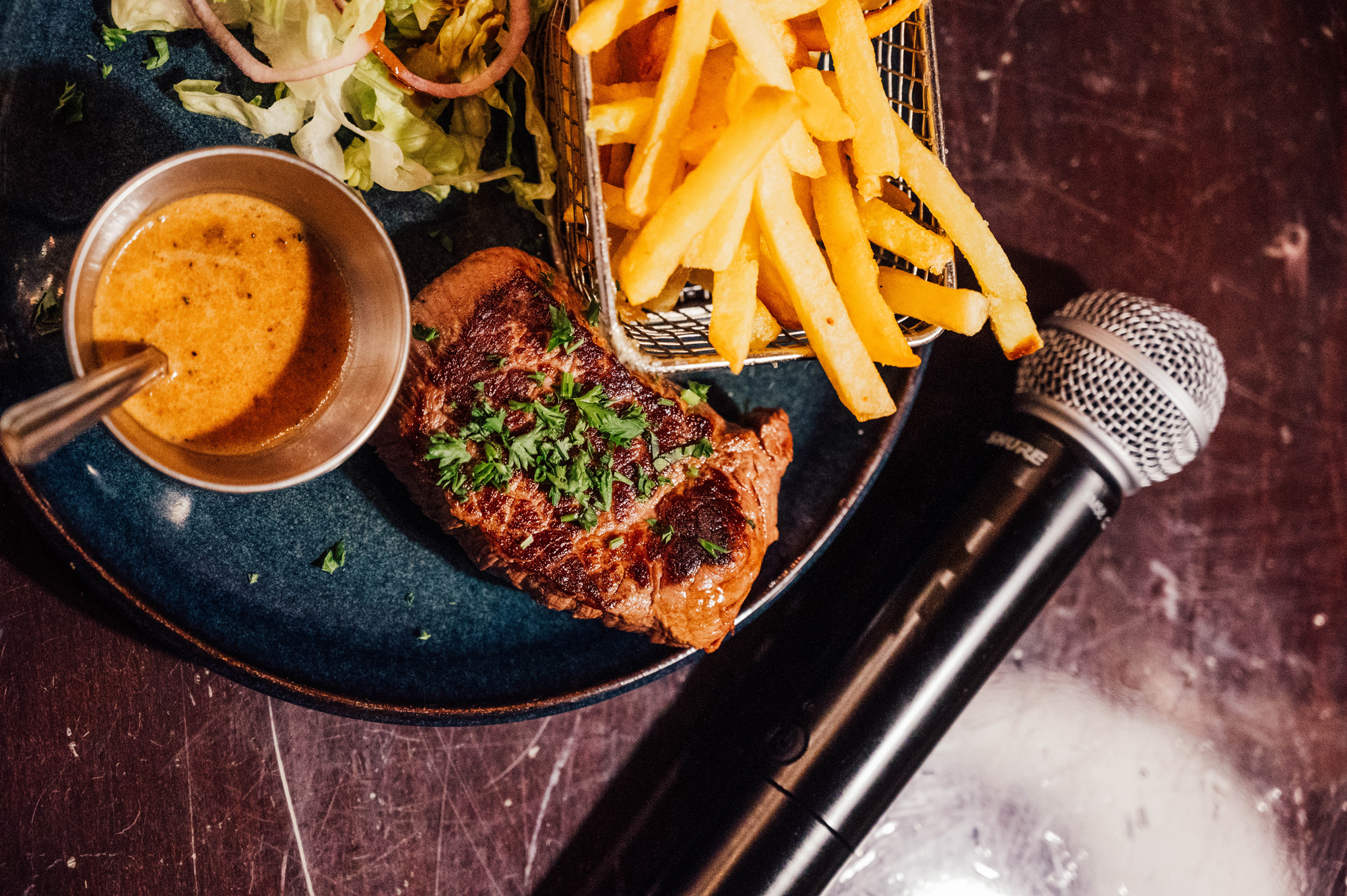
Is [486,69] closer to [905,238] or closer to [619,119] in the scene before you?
[619,119]

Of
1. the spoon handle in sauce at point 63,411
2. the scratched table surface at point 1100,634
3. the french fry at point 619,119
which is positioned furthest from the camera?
the scratched table surface at point 1100,634

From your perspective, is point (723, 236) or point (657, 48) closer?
point (723, 236)

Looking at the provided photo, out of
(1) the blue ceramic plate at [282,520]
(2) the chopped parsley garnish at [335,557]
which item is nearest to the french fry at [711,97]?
(1) the blue ceramic plate at [282,520]

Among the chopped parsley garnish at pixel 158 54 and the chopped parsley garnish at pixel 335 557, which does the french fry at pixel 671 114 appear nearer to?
the chopped parsley garnish at pixel 335 557

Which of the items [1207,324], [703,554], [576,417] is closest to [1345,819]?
[1207,324]

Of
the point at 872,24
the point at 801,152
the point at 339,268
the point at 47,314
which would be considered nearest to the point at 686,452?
the point at 801,152

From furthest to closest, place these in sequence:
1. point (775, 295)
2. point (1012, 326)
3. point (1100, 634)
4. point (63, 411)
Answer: point (1100, 634) < point (775, 295) < point (1012, 326) < point (63, 411)

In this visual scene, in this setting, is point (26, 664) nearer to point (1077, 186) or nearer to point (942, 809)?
point (942, 809)
